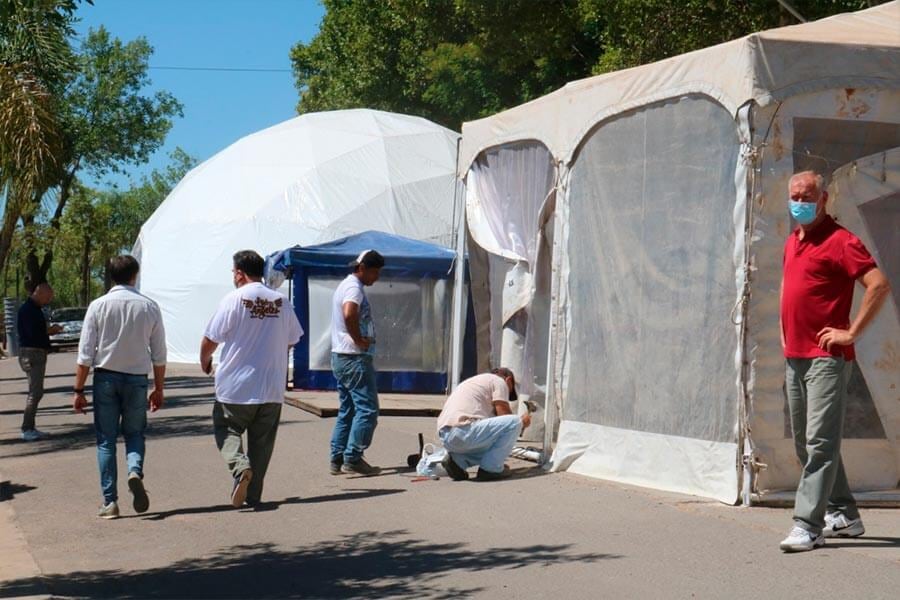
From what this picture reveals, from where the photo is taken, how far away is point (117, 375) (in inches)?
371

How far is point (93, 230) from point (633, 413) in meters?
54.4

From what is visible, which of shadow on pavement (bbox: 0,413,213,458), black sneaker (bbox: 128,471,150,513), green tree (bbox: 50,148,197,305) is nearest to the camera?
black sneaker (bbox: 128,471,150,513)

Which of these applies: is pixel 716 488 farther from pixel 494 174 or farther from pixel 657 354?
pixel 494 174

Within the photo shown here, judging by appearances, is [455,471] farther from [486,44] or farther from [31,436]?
[486,44]

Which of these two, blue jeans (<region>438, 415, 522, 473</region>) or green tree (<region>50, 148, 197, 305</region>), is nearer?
blue jeans (<region>438, 415, 522, 473</region>)

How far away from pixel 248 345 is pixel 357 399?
5.24 feet

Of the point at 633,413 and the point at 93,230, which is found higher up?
the point at 93,230

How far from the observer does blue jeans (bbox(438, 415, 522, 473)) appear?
34.0 ft

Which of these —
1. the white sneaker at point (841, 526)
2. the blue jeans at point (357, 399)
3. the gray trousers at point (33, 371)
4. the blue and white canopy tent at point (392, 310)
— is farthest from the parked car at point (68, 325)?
the white sneaker at point (841, 526)

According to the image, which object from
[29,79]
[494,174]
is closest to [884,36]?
[494,174]

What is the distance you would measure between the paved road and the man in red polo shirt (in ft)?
1.21

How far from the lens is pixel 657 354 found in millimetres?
9836

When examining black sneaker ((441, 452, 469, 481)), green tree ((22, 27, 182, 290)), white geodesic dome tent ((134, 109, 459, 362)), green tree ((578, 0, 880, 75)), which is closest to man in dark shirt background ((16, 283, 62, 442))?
black sneaker ((441, 452, 469, 481))

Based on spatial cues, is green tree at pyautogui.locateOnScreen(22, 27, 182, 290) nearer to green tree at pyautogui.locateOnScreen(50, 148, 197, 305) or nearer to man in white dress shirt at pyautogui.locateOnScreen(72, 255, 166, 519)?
green tree at pyautogui.locateOnScreen(50, 148, 197, 305)
